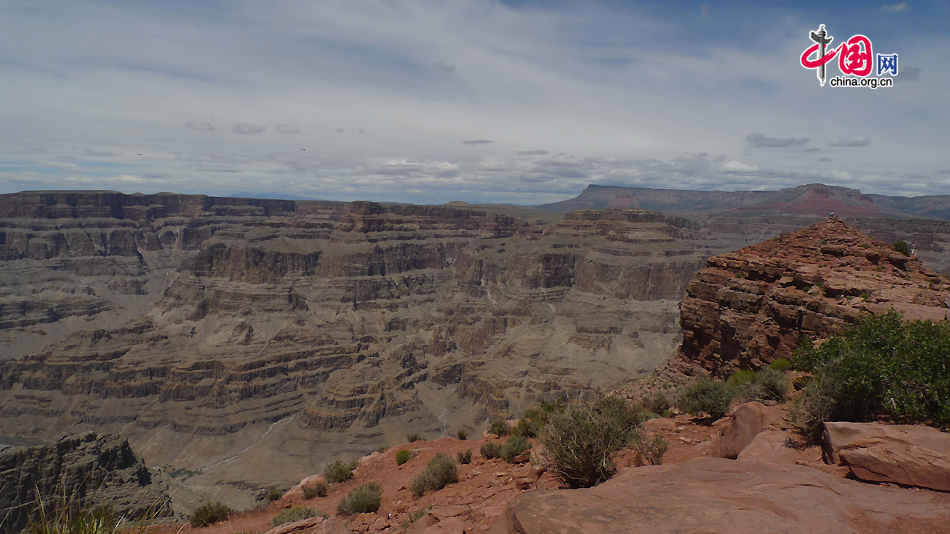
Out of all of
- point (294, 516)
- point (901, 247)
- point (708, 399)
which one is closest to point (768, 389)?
point (708, 399)

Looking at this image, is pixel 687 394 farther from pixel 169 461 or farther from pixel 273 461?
pixel 169 461

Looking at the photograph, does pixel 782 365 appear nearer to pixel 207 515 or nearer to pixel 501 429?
pixel 501 429

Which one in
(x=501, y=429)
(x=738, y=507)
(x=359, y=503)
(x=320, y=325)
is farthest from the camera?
(x=320, y=325)

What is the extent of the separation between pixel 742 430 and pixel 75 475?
46052 mm

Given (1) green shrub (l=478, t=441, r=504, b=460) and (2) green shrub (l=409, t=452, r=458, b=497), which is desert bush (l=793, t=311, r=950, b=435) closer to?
(1) green shrub (l=478, t=441, r=504, b=460)

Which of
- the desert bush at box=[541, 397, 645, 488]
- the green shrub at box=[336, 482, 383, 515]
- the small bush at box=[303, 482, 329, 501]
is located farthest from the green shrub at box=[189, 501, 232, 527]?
the desert bush at box=[541, 397, 645, 488]

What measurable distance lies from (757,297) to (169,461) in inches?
3889

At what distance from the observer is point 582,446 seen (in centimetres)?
976

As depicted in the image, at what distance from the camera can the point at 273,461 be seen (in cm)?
8019

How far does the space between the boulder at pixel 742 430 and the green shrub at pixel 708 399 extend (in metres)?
3.35

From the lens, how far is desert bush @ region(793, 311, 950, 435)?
854 centimetres

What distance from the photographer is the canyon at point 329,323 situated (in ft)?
303

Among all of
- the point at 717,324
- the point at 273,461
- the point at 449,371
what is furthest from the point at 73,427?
the point at 717,324

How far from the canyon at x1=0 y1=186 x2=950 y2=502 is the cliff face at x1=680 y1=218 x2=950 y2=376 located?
54.1 meters
